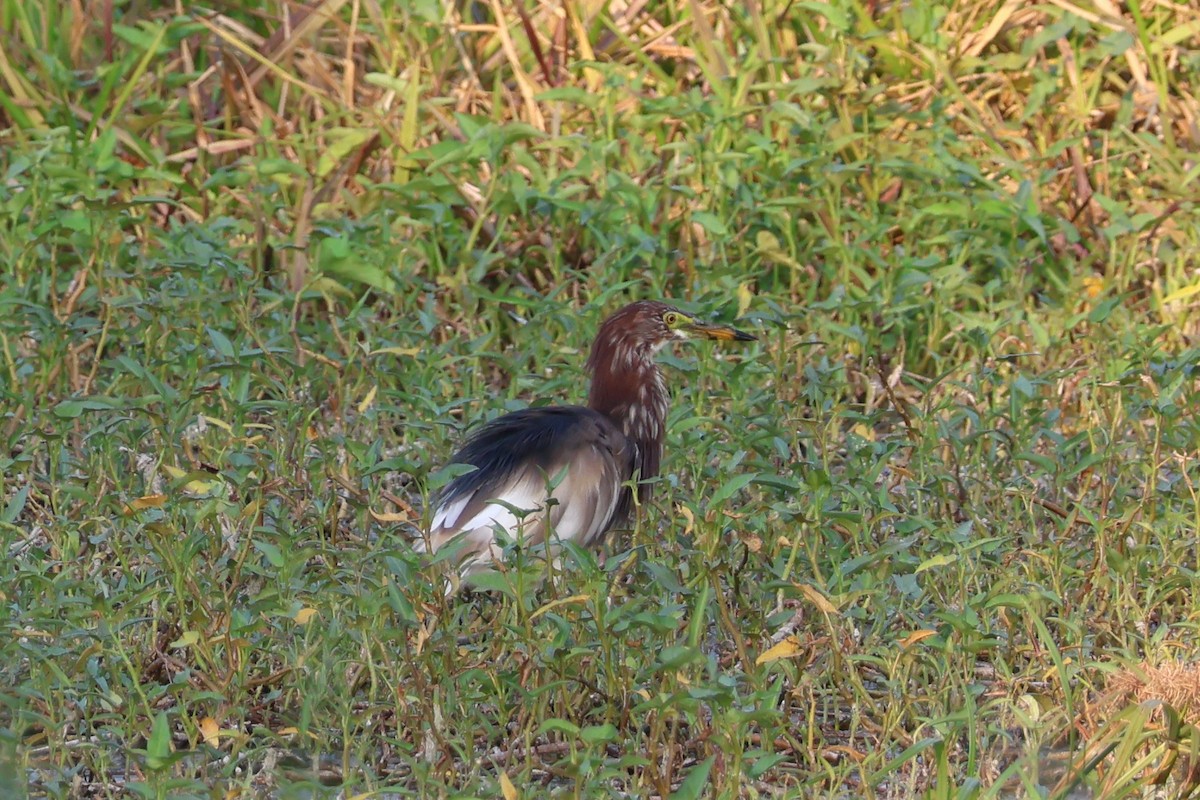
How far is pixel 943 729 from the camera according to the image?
130 inches

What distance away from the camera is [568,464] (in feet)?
14.0

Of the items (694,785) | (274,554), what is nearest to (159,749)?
(274,554)

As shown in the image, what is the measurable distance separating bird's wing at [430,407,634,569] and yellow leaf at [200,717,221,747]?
904 millimetres

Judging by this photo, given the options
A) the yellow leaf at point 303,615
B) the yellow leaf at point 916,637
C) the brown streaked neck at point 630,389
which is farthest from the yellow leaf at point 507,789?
the brown streaked neck at point 630,389

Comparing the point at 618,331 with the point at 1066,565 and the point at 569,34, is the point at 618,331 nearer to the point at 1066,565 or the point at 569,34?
the point at 1066,565

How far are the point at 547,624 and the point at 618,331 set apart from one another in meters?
1.39

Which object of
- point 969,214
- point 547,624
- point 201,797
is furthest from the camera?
point 969,214

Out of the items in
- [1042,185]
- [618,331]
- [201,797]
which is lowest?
[1042,185]

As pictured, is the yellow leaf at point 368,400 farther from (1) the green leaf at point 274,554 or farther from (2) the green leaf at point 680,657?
(2) the green leaf at point 680,657

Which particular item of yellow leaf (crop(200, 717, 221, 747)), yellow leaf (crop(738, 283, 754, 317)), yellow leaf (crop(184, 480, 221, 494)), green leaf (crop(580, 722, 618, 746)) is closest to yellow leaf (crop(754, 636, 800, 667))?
green leaf (crop(580, 722, 618, 746))

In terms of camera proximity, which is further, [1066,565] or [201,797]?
[1066,565]

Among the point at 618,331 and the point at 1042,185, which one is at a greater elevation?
the point at 618,331

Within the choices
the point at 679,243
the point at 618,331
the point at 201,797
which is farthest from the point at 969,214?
the point at 201,797

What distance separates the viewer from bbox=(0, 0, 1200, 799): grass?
11.3 feet
